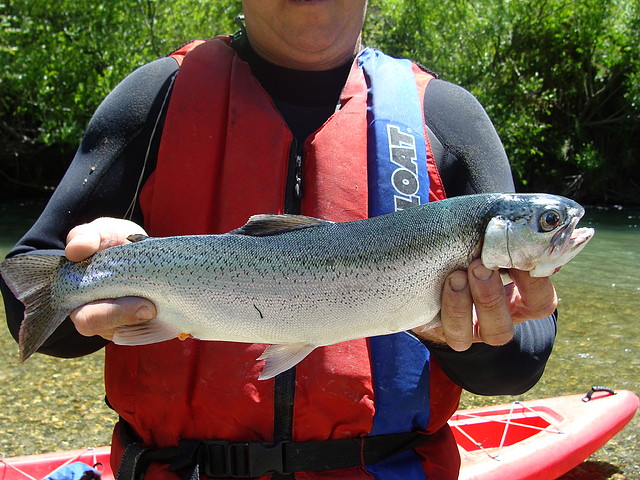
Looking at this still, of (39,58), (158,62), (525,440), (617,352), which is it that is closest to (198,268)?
(158,62)

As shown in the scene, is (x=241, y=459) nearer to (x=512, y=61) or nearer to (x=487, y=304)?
(x=487, y=304)

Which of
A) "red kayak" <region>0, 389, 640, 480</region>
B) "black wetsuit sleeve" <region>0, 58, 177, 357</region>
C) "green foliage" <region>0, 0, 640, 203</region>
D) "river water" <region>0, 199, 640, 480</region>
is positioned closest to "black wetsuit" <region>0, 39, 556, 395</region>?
"black wetsuit sleeve" <region>0, 58, 177, 357</region>

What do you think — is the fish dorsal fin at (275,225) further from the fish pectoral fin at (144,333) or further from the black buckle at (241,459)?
the black buckle at (241,459)

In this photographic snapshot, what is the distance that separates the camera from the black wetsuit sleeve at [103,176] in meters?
2.41

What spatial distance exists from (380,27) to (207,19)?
6.77 metres

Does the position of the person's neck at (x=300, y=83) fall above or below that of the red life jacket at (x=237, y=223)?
above

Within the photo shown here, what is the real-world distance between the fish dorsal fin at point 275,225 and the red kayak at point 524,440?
2.46 m

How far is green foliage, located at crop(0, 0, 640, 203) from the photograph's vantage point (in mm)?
18438

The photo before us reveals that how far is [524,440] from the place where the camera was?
4.56 meters

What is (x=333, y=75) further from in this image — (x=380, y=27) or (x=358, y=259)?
(x=380, y=27)

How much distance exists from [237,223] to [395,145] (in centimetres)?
73

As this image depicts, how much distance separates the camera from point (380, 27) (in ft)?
78.3

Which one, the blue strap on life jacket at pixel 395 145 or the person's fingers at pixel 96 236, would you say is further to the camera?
the blue strap on life jacket at pixel 395 145

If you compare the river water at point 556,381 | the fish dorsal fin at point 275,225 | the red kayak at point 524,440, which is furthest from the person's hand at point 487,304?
the river water at point 556,381
